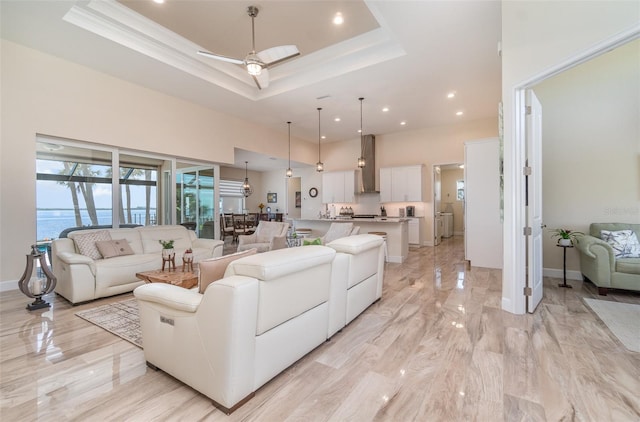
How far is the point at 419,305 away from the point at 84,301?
4.21m

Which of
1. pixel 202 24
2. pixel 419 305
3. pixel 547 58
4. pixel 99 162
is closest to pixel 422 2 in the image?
pixel 547 58

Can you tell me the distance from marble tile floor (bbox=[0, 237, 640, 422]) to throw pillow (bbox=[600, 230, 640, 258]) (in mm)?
1306

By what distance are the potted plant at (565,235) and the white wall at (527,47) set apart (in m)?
1.53

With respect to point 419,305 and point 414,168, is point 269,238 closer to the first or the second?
point 419,305

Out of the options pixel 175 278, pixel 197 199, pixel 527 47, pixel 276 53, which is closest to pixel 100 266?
pixel 175 278

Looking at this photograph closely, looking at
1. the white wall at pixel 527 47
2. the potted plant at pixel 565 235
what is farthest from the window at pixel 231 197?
the potted plant at pixel 565 235

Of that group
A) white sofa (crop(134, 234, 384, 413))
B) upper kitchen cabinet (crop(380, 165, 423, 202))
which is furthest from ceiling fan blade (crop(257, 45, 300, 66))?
upper kitchen cabinet (crop(380, 165, 423, 202))

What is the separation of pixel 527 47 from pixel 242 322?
3731 millimetres

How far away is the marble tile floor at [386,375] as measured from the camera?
5.16ft

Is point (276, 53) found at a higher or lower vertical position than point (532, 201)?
higher

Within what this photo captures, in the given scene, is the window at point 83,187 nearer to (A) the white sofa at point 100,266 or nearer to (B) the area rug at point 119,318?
(A) the white sofa at point 100,266

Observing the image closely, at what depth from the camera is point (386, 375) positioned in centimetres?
191

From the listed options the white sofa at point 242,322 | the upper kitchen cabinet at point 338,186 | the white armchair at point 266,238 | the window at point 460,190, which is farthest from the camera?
the window at point 460,190

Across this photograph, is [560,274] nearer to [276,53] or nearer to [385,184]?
[385,184]
